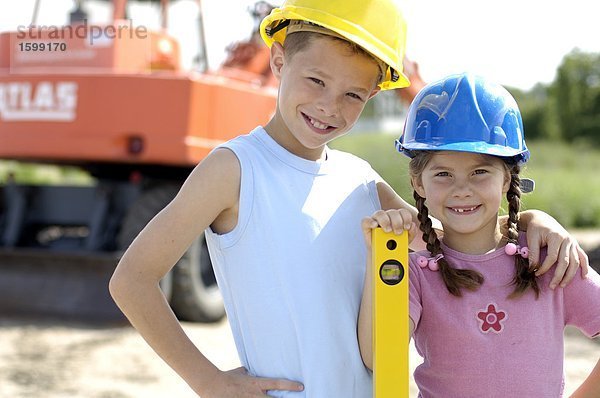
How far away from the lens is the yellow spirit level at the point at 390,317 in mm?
1449

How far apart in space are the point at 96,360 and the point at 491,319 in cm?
347

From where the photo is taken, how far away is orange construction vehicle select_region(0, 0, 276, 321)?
5246mm

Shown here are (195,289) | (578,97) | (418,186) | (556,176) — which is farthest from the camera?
(578,97)

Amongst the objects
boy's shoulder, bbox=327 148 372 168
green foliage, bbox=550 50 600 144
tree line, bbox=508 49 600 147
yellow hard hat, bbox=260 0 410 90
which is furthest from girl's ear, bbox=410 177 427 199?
tree line, bbox=508 49 600 147

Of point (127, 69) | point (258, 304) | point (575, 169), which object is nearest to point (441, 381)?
point (258, 304)

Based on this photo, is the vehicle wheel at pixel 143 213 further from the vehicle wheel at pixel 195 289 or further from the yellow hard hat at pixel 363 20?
the yellow hard hat at pixel 363 20

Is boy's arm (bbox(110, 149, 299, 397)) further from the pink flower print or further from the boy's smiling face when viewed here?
the pink flower print

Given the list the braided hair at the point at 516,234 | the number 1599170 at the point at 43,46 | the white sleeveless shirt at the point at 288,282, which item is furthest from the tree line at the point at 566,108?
the white sleeveless shirt at the point at 288,282

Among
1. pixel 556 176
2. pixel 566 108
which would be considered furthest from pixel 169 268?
pixel 566 108

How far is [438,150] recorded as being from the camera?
1.71 metres

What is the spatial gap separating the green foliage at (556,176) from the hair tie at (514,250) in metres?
9.78

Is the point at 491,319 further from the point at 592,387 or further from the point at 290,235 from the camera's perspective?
the point at 290,235

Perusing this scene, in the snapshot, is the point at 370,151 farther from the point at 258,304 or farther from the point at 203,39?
the point at 258,304

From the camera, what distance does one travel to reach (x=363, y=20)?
167cm
